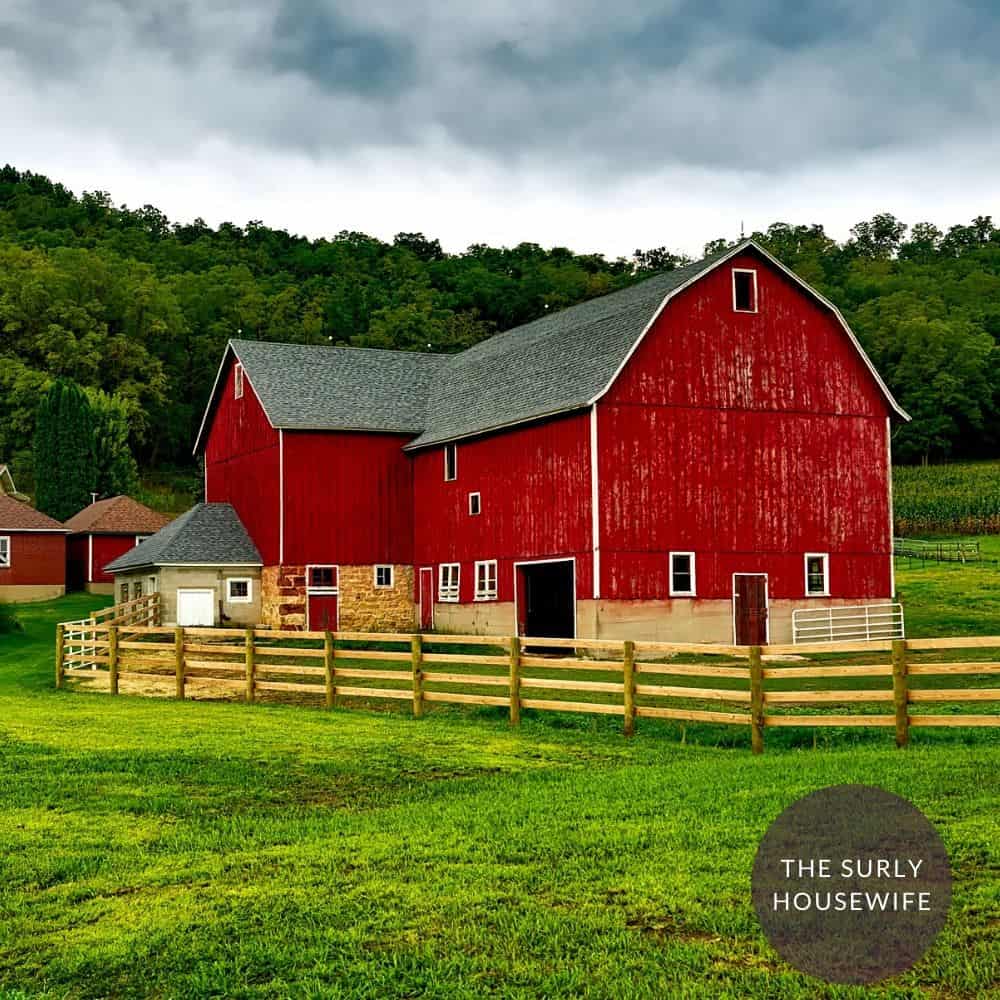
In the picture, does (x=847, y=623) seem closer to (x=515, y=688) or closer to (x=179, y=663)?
(x=179, y=663)

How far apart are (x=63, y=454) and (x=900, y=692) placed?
6198 cm

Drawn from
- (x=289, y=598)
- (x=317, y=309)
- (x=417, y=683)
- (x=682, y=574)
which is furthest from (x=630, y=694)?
(x=317, y=309)

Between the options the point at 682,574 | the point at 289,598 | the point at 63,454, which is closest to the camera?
the point at 682,574

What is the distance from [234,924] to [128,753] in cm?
743

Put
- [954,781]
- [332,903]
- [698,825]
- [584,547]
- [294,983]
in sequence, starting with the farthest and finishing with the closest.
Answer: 1. [584,547]
2. [954,781]
3. [698,825]
4. [332,903]
5. [294,983]

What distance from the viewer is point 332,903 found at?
8656mm

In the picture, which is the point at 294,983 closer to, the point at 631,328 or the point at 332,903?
the point at 332,903

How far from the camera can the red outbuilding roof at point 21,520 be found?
185ft

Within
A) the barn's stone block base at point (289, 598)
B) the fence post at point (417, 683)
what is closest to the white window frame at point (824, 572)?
the barn's stone block base at point (289, 598)

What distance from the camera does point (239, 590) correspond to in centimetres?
4159

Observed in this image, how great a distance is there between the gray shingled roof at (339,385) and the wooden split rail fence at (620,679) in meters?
9.17

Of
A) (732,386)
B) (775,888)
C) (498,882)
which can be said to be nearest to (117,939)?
(498,882)

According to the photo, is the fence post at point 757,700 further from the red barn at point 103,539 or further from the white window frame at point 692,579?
the red barn at point 103,539

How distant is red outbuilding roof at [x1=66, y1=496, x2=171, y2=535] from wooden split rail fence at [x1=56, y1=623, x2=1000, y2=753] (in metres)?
26.6
